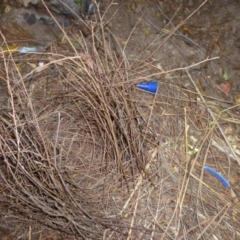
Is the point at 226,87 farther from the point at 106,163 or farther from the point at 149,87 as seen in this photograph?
the point at 106,163

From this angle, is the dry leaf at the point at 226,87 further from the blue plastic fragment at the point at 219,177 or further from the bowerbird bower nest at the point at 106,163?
the blue plastic fragment at the point at 219,177

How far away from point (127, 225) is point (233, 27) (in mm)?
1314

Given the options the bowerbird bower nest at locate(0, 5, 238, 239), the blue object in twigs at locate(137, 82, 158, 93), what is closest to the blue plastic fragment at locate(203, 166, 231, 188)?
the bowerbird bower nest at locate(0, 5, 238, 239)

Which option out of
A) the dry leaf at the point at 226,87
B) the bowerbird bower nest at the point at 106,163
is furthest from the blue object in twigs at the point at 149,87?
the dry leaf at the point at 226,87

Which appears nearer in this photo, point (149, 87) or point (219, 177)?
point (219, 177)

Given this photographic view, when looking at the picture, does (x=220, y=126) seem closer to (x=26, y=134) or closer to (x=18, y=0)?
(x=26, y=134)

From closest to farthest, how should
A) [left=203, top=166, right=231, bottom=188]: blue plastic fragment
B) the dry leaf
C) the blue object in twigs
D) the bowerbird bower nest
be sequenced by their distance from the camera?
the bowerbird bower nest, [left=203, top=166, right=231, bottom=188]: blue plastic fragment, the blue object in twigs, the dry leaf

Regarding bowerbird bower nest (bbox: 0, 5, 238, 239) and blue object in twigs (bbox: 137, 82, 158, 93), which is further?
blue object in twigs (bbox: 137, 82, 158, 93)

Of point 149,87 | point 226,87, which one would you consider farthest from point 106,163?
point 226,87

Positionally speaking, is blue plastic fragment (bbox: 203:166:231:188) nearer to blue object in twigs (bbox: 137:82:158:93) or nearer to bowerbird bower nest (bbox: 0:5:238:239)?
bowerbird bower nest (bbox: 0:5:238:239)

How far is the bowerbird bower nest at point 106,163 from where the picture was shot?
5.63 ft

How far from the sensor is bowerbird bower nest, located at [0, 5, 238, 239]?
1.72 meters

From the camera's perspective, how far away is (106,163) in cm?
192

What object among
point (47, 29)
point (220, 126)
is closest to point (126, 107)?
point (220, 126)
